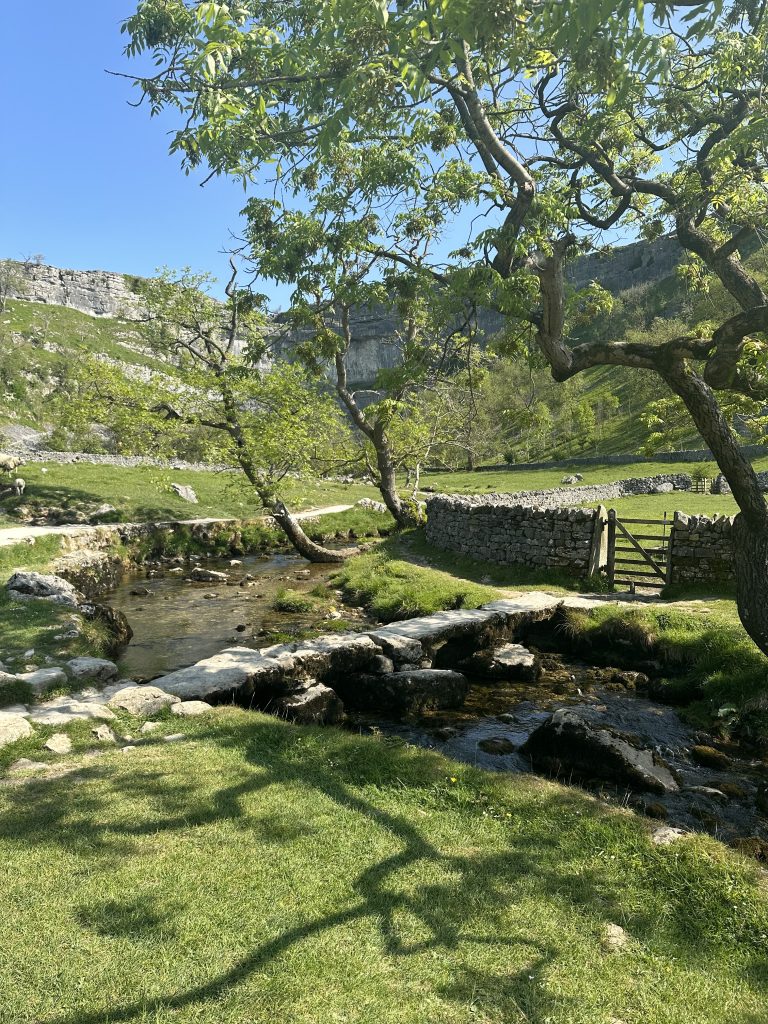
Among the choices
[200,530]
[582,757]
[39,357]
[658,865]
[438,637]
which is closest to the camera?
[658,865]

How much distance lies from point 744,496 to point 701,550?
277 inches

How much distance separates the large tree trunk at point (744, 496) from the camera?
8.72m

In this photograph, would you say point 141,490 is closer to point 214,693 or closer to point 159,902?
point 214,693

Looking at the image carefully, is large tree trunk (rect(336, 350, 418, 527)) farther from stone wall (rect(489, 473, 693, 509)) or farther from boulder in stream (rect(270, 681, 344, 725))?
boulder in stream (rect(270, 681, 344, 725))

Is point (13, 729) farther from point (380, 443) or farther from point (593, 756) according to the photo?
point (380, 443)

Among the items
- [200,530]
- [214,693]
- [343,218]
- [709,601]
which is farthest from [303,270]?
[200,530]

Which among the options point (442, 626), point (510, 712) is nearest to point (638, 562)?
point (442, 626)

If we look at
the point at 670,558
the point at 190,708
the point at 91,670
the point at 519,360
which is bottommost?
the point at 190,708

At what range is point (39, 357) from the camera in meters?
109

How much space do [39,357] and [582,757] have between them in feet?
412

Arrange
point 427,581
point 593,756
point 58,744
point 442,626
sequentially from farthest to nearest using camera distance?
point 427,581
point 442,626
point 593,756
point 58,744

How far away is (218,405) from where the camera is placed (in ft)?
66.7

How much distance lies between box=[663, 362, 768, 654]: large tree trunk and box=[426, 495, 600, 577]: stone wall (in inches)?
298

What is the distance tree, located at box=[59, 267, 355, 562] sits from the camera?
19406 millimetres
